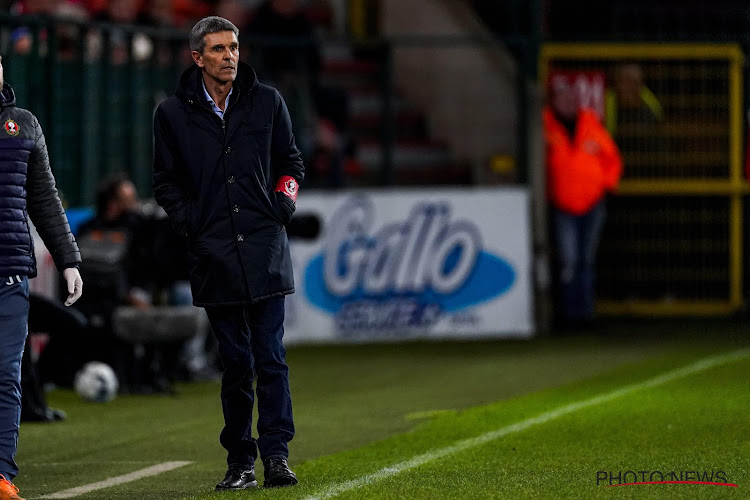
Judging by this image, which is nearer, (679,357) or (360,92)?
(679,357)

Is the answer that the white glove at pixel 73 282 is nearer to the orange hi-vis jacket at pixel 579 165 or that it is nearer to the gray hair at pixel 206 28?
the gray hair at pixel 206 28

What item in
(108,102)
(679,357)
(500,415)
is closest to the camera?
(500,415)

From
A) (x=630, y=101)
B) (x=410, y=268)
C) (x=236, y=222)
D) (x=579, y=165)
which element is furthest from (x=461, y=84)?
(x=236, y=222)

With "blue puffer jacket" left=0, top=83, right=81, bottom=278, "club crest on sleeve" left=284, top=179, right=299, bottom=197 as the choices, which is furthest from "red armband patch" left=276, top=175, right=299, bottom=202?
"blue puffer jacket" left=0, top=83, right=81, bottom=278

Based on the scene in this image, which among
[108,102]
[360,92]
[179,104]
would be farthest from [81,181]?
[179,104]

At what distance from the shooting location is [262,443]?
7.41 m

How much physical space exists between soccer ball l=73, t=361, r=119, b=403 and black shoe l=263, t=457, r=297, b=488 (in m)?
4.80

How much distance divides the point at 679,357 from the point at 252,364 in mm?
7386

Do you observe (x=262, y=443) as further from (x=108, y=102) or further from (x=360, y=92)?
(x=360, y=92)

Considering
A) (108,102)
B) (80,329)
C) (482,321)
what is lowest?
(482,321)

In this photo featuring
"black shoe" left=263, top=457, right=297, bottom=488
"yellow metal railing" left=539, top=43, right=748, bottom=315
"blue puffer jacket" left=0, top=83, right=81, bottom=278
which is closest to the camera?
"blue puffer jacket" left=0, top=83, right=81, bottom=278

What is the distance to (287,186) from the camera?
7.48 m

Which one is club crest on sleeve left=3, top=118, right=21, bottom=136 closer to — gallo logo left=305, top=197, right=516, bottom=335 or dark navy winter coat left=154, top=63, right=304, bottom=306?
dark navy winter coat left=154, top=63, right=304, bottom=306

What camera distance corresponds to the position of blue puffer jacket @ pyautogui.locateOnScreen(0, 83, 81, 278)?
269 inches
